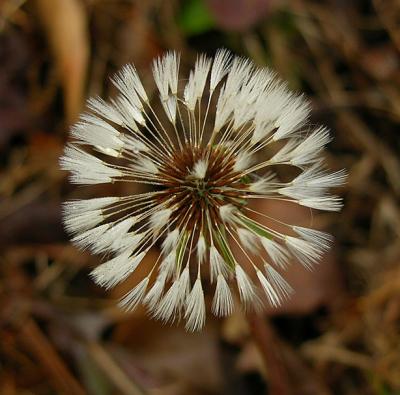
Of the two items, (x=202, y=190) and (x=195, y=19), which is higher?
(x=195, y=19)

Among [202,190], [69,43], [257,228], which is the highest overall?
[69,43]

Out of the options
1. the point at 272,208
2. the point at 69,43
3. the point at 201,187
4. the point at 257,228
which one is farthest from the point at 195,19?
the point at 257,228

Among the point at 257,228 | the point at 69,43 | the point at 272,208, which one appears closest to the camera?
the point at 257,228

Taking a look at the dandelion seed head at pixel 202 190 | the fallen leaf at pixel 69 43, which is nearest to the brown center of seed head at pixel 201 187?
the dandelion seed head at pixel 202 190

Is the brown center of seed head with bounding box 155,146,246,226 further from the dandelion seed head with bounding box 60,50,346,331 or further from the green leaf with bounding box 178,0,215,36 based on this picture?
the green leaf with bounding box 178,0,215,36

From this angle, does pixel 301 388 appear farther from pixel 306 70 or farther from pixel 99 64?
pixel 99 64

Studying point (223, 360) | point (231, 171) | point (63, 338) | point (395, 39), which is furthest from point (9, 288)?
point (395, 39)

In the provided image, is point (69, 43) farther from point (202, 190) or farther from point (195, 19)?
point (202, 190)

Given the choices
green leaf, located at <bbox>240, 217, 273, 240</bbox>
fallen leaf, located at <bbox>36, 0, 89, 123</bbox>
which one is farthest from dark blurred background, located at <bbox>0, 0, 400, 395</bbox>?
green leaf, located at <bbox>240, 217, 273, 240</bbox>
